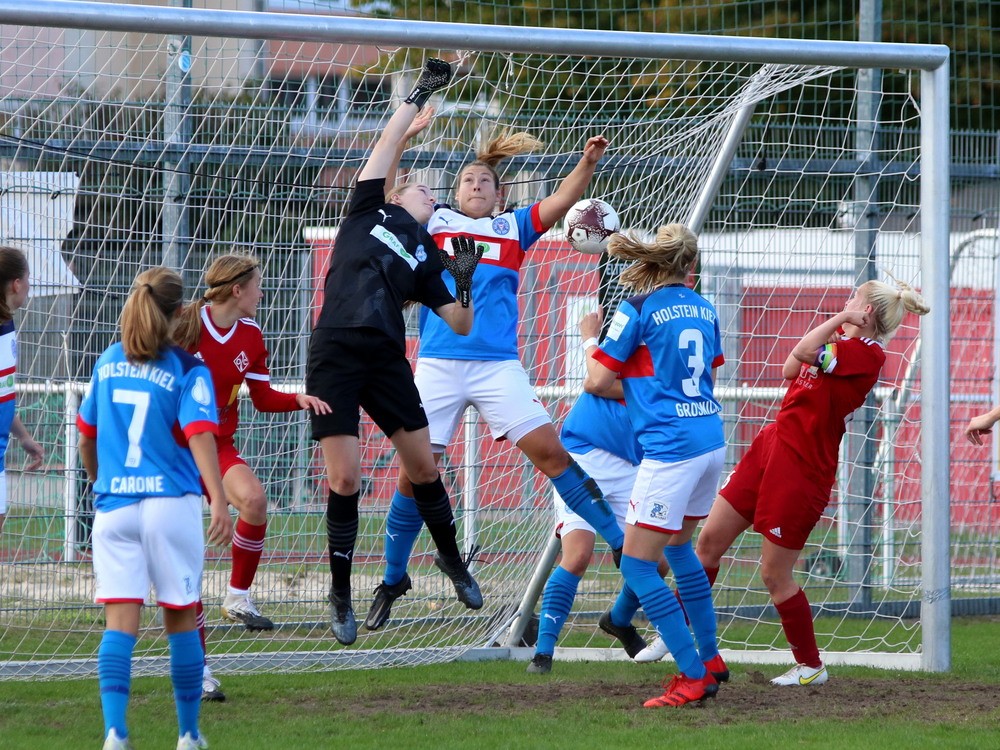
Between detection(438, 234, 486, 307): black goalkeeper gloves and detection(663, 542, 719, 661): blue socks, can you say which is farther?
detection(663, 542, 719, 661): blue socks

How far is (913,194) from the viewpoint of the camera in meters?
8.98

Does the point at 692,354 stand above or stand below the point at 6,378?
above

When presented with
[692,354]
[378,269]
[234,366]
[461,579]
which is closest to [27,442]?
[234,366]

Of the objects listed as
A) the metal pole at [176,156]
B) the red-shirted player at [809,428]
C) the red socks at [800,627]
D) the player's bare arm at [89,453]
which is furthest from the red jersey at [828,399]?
the metal pole at [176,156]

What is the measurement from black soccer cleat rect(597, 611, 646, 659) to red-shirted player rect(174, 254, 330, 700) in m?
1.75

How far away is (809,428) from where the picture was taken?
5.76 meters

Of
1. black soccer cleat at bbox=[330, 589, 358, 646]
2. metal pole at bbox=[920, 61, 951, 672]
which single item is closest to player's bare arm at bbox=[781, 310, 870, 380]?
metal pole at bbox=[920, 61, 951, 672]

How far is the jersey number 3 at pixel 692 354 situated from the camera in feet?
17.7

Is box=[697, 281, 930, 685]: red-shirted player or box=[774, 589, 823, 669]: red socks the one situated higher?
box=[697, 281, 930, 685]: red-shirted player

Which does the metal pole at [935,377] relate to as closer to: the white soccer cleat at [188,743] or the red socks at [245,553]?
the red socks at [245,553]

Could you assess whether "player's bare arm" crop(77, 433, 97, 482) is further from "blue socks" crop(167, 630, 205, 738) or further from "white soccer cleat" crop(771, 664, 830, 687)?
"white soccer cleat" crop(771, 664, 830, 687)

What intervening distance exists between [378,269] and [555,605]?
2084 millimetres

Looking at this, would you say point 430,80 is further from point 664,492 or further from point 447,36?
point 664,492

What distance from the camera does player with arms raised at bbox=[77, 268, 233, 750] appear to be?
4.36m
